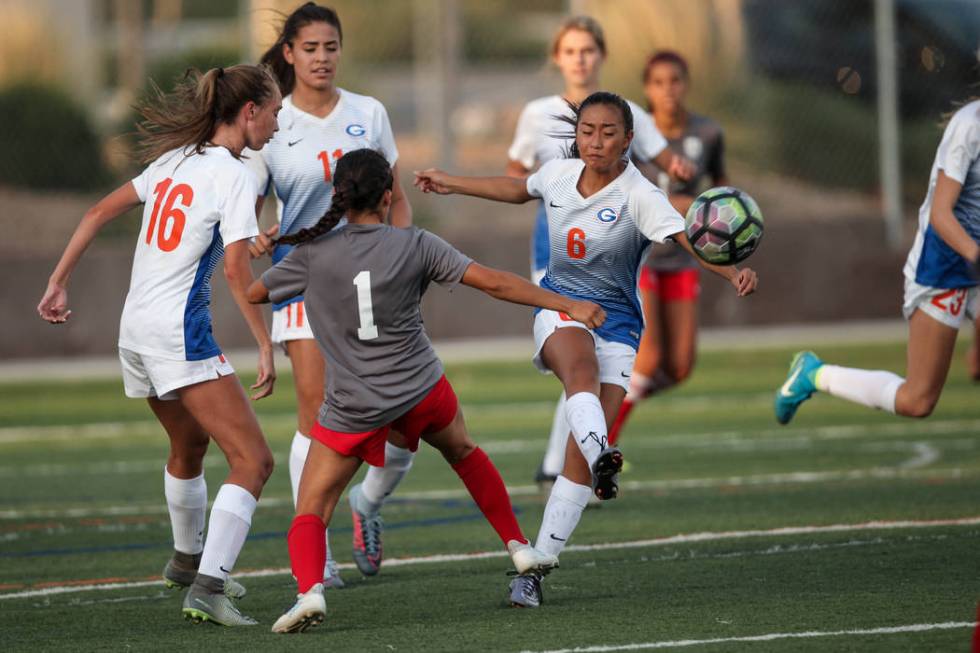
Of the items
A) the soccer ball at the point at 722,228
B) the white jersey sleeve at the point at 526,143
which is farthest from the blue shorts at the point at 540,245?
the soccer ball at the point at 722,228

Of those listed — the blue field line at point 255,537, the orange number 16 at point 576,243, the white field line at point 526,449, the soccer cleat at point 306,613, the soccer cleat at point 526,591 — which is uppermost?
the orange number 16 at point 576,243

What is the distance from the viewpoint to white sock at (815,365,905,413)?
7977 mm

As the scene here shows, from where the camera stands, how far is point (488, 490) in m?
6.36

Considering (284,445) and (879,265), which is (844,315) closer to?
(879,265)

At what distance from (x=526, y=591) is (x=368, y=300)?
1.32m

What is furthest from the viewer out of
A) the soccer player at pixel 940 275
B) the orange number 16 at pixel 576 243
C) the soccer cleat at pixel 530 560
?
the soccer player at pixel 940 275

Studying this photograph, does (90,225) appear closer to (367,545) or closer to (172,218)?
(172,218)

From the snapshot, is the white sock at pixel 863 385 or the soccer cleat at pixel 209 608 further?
the white sock at pixel 863 385

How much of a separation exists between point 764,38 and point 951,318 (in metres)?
14.1

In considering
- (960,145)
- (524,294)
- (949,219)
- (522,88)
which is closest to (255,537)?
(524,294)

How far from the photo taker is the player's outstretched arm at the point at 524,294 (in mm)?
5906

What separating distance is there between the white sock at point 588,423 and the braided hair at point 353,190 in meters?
1.19

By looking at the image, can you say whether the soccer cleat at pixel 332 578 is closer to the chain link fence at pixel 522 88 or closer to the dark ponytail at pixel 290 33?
the dark ponytail at pixel 290 33

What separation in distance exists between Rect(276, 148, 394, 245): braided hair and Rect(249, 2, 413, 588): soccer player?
3.83 feet
